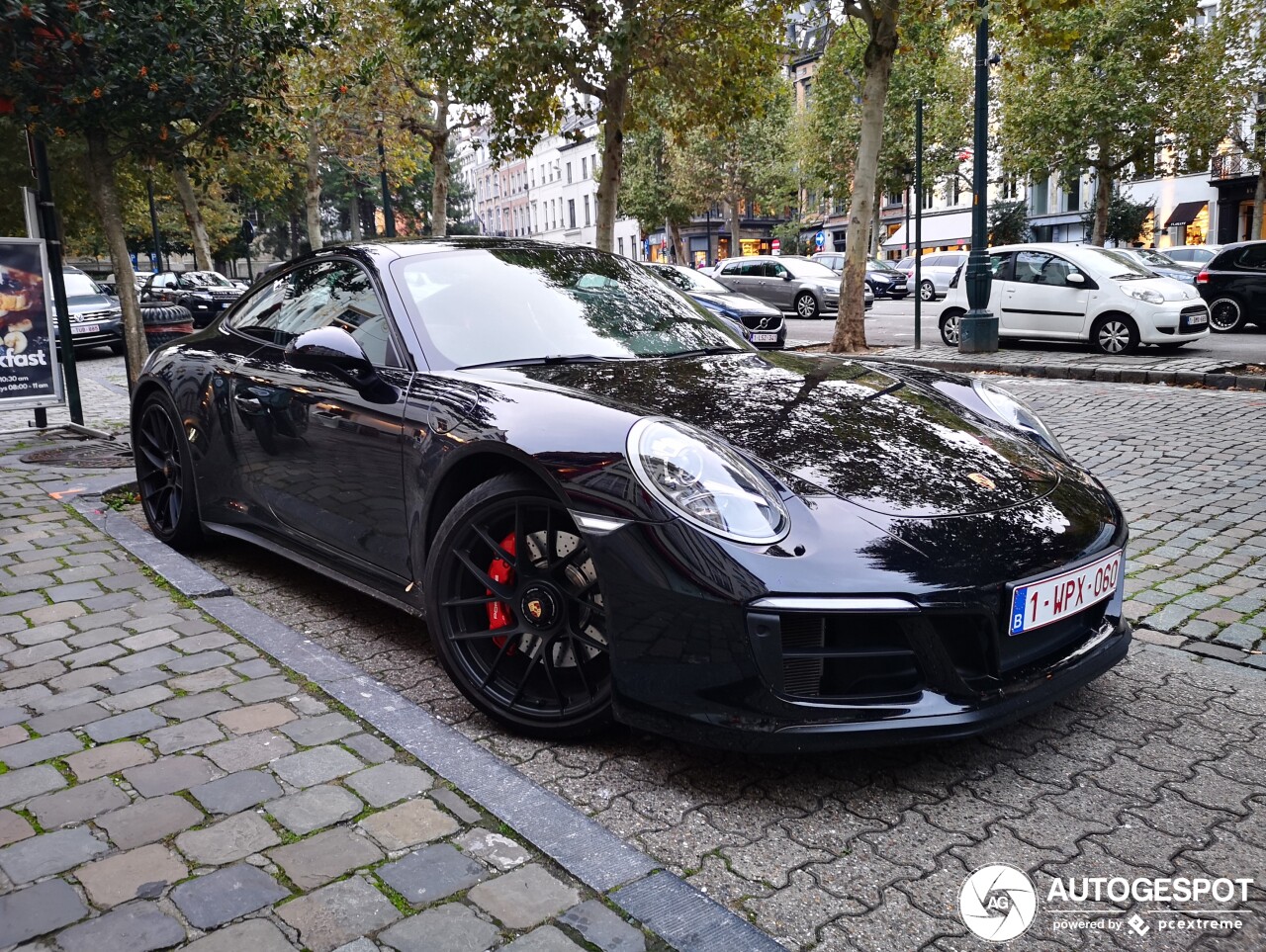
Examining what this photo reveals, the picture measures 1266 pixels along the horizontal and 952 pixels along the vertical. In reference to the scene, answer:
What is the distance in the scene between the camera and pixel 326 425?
3.81 m

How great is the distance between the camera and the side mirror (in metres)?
3.50

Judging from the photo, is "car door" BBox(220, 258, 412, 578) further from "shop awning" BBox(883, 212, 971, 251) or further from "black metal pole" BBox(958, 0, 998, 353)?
"shop awning" BBox(883, 212, 971, 251)

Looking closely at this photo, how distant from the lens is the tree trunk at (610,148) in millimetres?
16891

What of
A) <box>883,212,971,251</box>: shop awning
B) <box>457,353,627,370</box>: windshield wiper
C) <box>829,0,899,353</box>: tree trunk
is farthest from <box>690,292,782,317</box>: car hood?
<box>883,212,971,251</box>: shop awning

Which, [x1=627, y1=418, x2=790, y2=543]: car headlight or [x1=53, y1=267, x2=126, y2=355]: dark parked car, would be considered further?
[x1=53, y1=267, x2=126, y2=355]: dark parked car

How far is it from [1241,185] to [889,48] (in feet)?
113

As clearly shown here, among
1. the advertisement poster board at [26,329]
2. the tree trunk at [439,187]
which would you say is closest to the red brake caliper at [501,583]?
the advertisement poster board at [26,329]

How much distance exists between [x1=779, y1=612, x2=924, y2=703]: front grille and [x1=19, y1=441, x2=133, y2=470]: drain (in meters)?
6.17

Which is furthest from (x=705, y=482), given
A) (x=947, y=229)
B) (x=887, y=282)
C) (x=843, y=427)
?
(x=947, y=229)

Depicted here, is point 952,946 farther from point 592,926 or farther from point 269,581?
point 269,581

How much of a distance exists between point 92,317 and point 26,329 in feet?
39.6

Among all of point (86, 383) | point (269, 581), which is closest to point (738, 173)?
point (86, 383)

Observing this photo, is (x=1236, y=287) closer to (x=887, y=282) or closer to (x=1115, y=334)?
(x=1115, y=334)

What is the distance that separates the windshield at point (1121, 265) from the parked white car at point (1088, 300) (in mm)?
13
